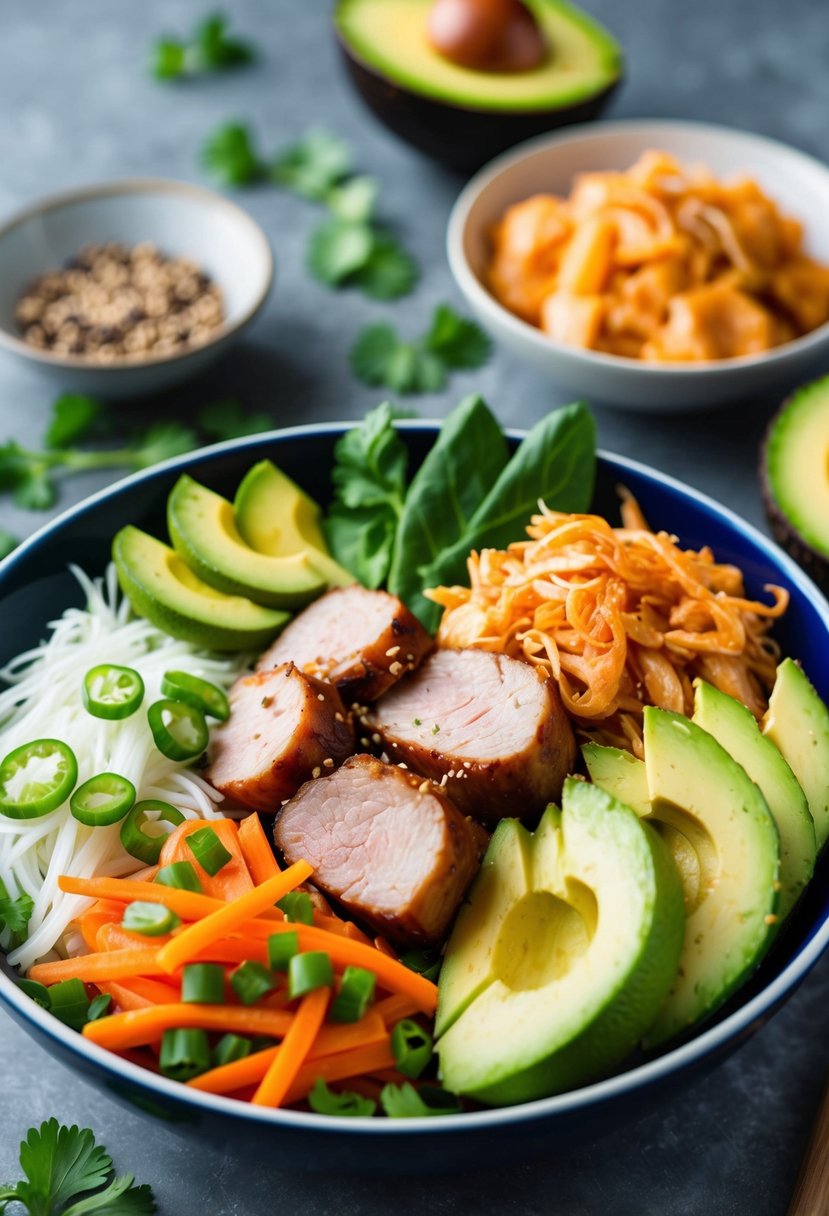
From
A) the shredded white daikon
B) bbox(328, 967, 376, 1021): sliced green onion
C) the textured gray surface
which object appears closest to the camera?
bbox(328, 967, 376, 1021): sliced green onion

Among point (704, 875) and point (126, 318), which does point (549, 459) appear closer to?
point (704, 875)

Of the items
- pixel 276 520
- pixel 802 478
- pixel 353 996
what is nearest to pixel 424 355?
pixel 276 520

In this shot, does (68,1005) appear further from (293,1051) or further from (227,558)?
(227,558)

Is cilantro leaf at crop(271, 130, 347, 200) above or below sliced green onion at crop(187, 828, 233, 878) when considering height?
above

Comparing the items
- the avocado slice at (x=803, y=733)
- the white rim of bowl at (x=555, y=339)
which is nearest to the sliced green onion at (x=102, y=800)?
the avocado slice at (x=803, y=733)

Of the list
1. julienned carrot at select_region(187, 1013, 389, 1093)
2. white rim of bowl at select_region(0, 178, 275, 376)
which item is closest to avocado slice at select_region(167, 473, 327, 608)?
white rim of bowl at select_region(0, 178, 275, 376)

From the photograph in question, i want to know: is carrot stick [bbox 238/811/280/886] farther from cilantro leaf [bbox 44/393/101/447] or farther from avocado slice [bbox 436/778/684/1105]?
cilantro leaf [bbox 44/393/101/447]

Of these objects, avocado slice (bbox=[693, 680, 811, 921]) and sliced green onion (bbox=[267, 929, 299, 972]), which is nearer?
sliced green onion (bbox=[267, 929, 299, 972])
